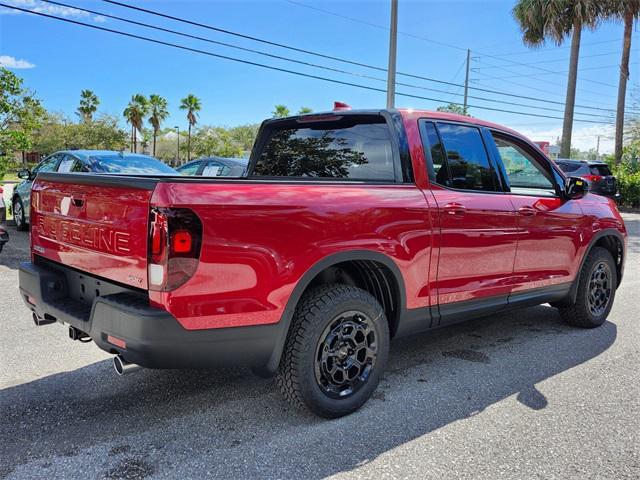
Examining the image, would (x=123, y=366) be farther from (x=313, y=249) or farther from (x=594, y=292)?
(x=594, y=292)

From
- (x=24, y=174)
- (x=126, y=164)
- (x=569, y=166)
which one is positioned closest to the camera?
(x=126, y=164)

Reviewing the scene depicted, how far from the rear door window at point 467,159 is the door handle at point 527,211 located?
0.87 ft

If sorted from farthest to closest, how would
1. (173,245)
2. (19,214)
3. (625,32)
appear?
(625,32) → (19,214) → (173,245)

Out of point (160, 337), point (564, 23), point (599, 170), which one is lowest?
point (160, 337)

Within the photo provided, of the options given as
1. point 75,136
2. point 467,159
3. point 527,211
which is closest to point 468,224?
point 467,159

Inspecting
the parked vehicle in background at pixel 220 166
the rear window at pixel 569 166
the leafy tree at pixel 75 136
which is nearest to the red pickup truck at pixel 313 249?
the parked vehicle in background at pixel 220 166

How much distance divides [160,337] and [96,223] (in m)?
0.80

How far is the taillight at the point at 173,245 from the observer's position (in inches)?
96.2

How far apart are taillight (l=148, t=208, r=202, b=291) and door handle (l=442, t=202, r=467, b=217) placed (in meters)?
1.78

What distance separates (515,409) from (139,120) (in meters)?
66.7

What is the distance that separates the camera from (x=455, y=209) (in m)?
3.63

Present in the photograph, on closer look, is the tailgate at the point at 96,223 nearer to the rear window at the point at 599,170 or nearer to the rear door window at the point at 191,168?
the rear door window at the point at 191,168

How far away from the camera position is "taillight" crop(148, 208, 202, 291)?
8.02 feet

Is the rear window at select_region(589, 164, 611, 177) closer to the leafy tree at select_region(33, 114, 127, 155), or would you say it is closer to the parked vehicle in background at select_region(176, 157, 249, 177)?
the parked vehicle in background at select_region(176, 157, 249, 177)
